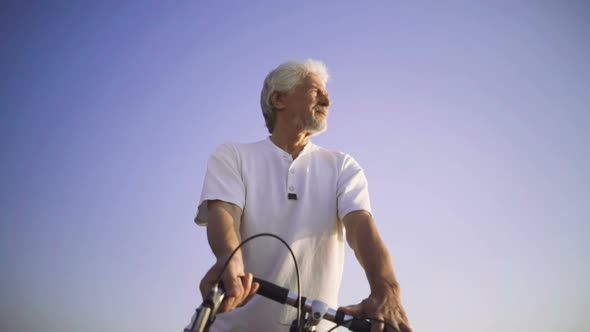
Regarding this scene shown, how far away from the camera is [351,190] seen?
3.02 m

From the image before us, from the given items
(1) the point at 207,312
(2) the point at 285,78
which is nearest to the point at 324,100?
(2) the point at 285,78

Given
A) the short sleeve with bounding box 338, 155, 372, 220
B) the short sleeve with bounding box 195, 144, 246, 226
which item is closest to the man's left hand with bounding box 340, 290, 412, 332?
the short sleeve with bounding box 338, 155, 372, 220

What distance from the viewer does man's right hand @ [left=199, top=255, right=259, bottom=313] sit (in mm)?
1682

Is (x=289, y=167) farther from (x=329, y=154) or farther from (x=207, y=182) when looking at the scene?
(x=207, y=182)

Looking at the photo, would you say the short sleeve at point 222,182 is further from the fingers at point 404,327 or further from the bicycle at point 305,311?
the fingers at point 404,327

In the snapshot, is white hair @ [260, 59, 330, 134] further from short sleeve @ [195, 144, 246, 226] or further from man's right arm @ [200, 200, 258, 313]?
man's right arm @ [200, 200, 258, 313]

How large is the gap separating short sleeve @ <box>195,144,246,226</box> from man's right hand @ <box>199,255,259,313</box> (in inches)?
34.4

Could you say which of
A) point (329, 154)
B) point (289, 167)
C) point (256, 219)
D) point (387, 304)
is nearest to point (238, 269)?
point (387, 304)

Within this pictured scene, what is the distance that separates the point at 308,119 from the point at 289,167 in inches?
21.9

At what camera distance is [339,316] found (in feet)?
6.40

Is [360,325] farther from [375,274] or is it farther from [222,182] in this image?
[222,182]

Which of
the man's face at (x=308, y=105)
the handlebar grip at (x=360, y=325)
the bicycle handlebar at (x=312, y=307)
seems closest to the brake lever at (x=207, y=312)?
the bicycle handlebar at (x=312, y=307)

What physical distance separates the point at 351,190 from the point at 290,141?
790 mm

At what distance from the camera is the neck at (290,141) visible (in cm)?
352
